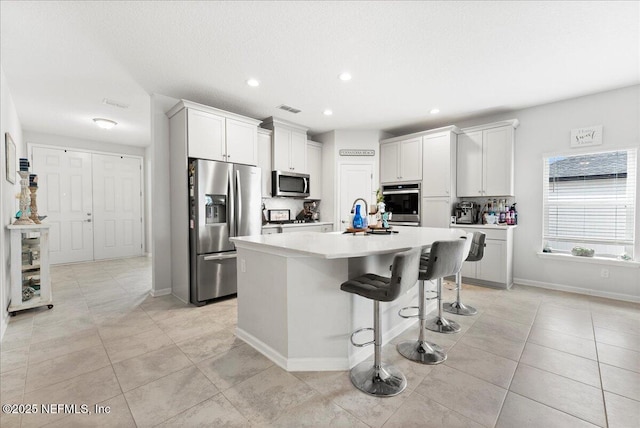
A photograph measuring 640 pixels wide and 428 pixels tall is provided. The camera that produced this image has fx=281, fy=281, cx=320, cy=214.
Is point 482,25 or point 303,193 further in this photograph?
point 303,193

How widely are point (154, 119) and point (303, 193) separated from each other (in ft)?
8.20

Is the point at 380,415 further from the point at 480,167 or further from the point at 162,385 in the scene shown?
the point at 480,167

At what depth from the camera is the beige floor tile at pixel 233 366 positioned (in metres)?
1.95

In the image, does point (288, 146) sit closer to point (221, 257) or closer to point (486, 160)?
point (221, 257)

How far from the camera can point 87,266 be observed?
5.61 meters

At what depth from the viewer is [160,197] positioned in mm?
3760

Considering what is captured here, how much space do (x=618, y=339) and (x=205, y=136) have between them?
4.76 meters

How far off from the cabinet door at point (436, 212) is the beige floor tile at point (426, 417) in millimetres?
3315

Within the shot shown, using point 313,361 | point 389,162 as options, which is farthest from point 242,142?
point 313,361

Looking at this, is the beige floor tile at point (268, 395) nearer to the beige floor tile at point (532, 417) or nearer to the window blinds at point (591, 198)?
the beige floor tile at point (532, 417)

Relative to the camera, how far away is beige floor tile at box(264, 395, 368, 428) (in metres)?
1.54

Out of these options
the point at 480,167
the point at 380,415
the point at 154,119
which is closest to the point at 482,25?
the point at 480,167

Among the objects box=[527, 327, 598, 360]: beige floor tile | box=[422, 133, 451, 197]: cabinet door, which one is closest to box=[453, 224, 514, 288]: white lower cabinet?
box=[422, 133, 451, 197]: cabinet door

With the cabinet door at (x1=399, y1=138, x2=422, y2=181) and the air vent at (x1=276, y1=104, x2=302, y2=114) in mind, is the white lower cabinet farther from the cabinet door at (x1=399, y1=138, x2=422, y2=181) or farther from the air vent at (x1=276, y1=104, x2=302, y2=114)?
the air vent at (x1=276, y1=104, x2=302, y2=114)
